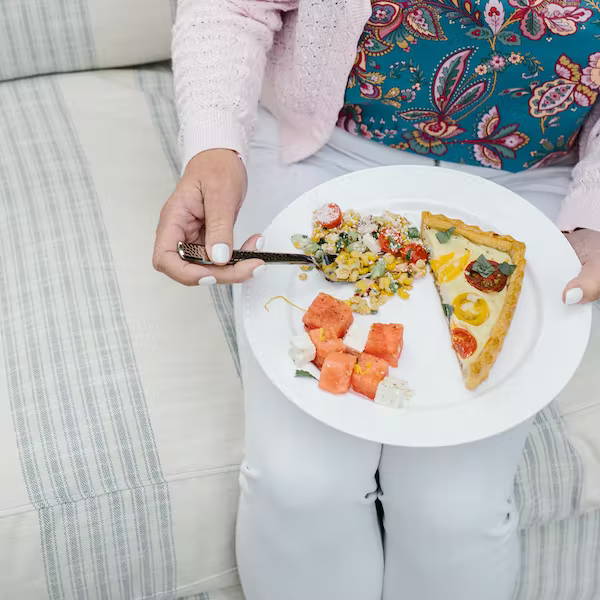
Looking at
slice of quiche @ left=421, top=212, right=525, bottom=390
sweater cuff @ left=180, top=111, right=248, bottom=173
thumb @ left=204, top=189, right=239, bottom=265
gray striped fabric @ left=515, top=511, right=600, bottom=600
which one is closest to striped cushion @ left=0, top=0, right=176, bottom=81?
sweater cuff @ left=180, top=111, right=248, bottom=173

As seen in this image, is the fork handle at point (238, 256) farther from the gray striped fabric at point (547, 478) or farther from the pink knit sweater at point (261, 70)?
the gray striped fabric at point (547, 478)

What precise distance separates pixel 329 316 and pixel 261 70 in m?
0.41

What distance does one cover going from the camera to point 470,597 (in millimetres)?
974

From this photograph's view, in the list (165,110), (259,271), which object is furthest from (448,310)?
(165,110)

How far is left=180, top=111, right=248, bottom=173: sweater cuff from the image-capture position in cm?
100

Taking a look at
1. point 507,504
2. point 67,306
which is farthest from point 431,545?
point 67,306

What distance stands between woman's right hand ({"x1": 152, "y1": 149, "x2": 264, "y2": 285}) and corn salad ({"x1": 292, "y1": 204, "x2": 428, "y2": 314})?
10 centimetres

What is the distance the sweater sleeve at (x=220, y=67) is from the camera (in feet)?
3.30

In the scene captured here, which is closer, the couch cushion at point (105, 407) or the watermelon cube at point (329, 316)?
the watermelon cube at point (329, 316)

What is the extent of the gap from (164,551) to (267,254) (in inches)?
17.8

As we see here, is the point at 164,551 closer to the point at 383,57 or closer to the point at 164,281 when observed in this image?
the point at 164,281

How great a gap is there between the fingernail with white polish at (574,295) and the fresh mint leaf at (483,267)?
103 mm

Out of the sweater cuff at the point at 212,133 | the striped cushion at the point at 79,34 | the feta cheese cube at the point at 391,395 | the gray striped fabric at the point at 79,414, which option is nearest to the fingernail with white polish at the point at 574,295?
the feta cheese cube at the point at 391,395

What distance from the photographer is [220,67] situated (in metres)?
1.03
